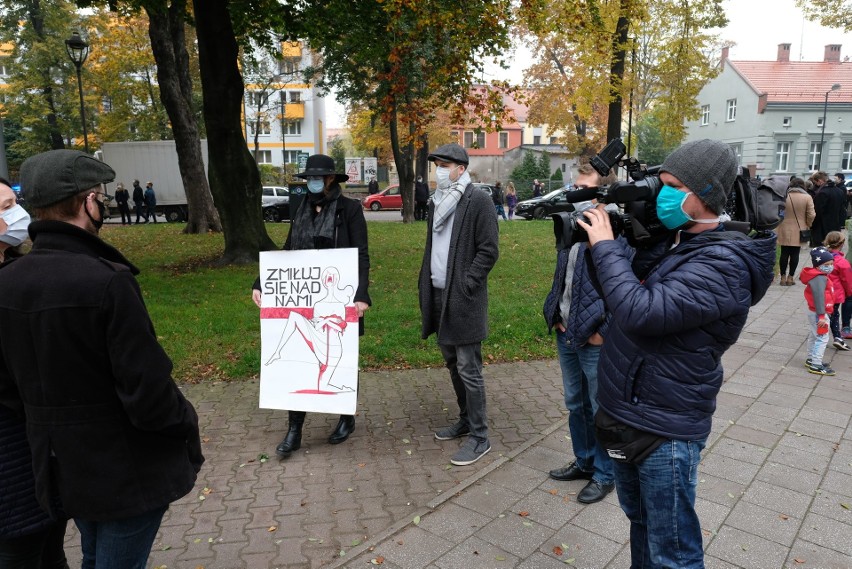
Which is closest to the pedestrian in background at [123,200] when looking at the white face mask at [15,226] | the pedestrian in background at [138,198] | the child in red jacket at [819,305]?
the pedestrian in background at [138,198]

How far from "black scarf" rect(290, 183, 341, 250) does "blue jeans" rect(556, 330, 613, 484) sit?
1.87m

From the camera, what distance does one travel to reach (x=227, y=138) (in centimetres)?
1133

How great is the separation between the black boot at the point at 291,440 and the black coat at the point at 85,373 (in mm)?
2399

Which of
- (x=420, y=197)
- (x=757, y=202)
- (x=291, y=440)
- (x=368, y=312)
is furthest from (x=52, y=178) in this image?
(x=420, y=197)

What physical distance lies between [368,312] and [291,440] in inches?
152

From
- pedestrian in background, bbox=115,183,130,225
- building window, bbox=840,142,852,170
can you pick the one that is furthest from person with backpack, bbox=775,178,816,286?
building window, bbox=840,142,852,170

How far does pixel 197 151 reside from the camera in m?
19.4

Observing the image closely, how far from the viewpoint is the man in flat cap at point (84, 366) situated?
191cm

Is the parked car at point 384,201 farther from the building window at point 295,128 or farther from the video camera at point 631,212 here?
the video camera at point 631,212

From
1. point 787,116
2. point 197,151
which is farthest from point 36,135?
point 787,116

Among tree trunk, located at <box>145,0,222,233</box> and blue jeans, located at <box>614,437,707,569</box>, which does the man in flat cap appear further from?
tree trunk, located at <box>145,0,222,233</box>

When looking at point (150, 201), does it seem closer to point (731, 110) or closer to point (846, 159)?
point (731, 110)

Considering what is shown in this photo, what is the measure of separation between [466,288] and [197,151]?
17.6m

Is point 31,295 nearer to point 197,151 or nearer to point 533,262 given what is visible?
point 533,262
